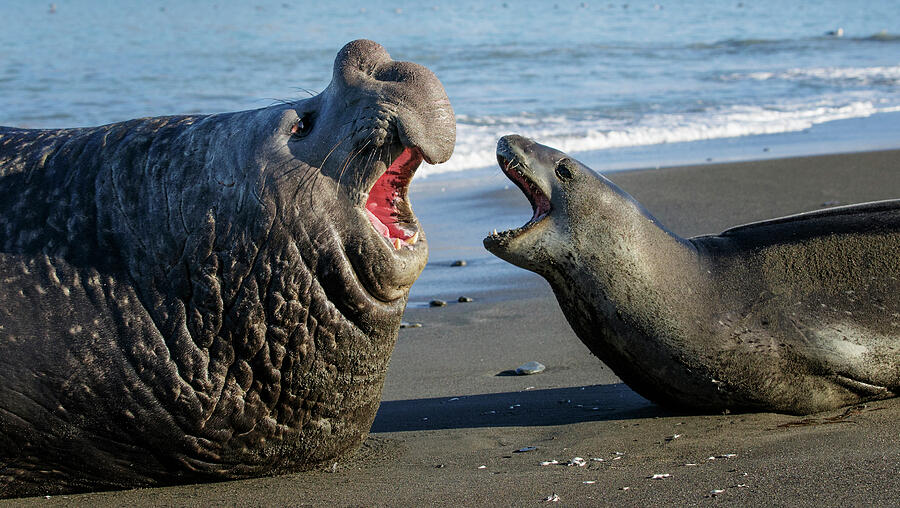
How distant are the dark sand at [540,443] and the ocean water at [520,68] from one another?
1.65 metres

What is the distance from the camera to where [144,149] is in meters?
3.94

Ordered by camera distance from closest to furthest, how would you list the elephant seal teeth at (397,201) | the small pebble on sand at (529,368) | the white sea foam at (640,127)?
the elephant seal teeth at (397,201)
the small pebble on sand at (529,368)
the white sea foam at (640,127)

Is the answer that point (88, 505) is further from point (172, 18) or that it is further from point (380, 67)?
point (172, 18)

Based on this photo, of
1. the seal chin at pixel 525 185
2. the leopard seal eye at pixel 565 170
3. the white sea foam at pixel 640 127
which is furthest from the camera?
the white sea foam at pixel 640 127

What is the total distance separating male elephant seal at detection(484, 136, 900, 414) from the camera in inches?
184

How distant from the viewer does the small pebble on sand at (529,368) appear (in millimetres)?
5660

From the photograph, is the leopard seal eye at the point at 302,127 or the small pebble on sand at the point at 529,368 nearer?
the leopard seal eye at the point at 302,127

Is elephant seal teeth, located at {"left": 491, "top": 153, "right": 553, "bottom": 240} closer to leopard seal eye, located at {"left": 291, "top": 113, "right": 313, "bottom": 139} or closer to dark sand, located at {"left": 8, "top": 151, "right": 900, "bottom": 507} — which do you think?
dark sand, located at {"left": 8, "top": 151, "right": 900, "bottom": 507}

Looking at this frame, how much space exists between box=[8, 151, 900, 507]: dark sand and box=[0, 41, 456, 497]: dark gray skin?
21 centimetres

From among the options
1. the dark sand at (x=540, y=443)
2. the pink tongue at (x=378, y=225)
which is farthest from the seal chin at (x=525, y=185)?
the pink tongue at (x=378, y=225)

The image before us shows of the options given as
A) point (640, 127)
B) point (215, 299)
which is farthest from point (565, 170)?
point (640, 127)

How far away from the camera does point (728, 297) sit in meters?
4.81

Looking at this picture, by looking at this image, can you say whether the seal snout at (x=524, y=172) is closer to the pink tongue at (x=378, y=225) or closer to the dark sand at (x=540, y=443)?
the dark sand at (x=540, y=443)

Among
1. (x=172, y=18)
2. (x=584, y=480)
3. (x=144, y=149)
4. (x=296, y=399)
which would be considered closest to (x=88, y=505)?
(x=296, y=399)
